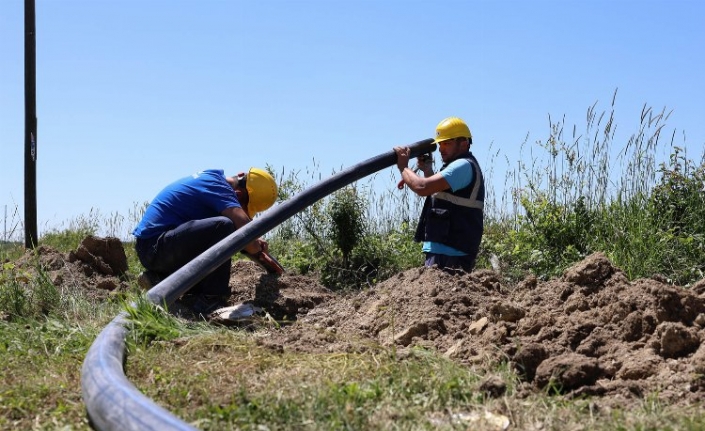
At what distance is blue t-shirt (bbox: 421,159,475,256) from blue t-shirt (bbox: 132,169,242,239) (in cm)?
173

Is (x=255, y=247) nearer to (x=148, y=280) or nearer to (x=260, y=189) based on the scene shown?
(x=260, y=189)

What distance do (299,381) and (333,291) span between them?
4270 mm

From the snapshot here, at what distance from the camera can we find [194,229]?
6.90 m

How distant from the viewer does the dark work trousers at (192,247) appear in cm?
690

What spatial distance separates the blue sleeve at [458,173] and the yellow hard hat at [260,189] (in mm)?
1650

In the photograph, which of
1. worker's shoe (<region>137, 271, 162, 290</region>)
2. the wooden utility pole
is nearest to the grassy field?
worker's shoe (<region>137, 271, 162, 290</region>)

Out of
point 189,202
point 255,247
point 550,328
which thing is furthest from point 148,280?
point 550,328

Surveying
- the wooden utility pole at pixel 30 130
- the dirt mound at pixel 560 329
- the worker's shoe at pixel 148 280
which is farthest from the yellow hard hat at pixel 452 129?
the wooden utility pole at pixel 30 130

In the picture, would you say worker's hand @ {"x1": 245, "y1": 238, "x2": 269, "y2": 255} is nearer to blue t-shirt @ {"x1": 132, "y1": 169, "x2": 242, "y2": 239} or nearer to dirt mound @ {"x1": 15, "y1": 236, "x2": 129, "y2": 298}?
blue t-shirt @ {"x1": 132, "y1": 169, "x2": 242, "y2": 239}

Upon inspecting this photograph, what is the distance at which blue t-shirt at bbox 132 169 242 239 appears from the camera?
7172 millimetres

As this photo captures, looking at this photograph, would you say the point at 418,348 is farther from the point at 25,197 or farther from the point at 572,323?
the point at 25,197

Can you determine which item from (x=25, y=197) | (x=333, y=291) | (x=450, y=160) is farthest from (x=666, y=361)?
(x=25, y=197)

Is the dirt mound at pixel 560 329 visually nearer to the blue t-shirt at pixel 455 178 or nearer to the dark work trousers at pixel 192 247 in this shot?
the blue t-shirt at pixel 455 178

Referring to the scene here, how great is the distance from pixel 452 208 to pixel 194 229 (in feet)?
7.19
